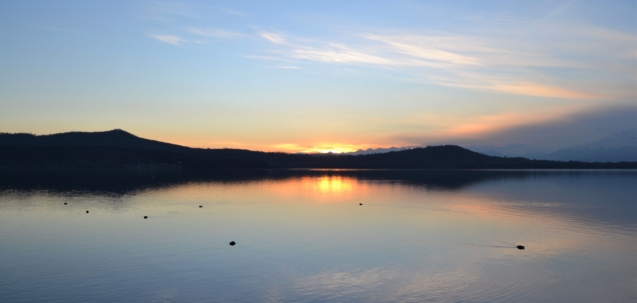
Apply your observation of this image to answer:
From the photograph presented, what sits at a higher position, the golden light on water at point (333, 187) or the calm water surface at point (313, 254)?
the golden light on water at point (333, 187)

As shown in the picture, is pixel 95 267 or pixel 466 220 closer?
pixel 95 267

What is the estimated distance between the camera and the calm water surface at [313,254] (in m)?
16.3

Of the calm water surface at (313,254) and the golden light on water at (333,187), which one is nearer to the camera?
the calm water surface at (313,254)

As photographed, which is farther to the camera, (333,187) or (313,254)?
(333,187)

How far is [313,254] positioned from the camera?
2227 centimetres

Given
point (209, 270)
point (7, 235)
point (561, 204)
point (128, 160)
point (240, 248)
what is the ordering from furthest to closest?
point (128, 160), point (561, 204), point (7, 235), point (240, 248), point (209, 270)

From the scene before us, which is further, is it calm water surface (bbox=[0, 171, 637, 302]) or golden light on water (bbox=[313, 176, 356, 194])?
golden light on water (bbox=[313, 176, 356, 194])

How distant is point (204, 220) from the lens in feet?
110

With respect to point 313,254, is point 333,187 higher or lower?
higher

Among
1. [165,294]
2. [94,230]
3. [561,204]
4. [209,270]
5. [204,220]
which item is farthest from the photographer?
[561,204]

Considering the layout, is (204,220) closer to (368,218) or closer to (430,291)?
(368,218)

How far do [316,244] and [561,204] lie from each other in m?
31.1

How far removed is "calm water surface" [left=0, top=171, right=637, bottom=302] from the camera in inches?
642

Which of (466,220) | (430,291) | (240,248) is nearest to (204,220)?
(240,248)
